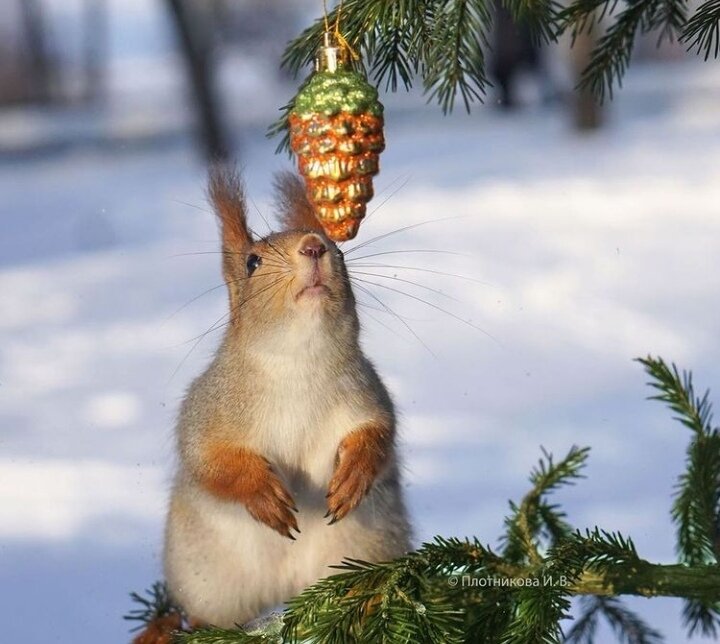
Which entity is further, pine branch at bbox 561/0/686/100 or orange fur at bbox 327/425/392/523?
pine branch at bbox 561/0/686/100

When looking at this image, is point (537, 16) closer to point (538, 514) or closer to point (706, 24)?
point (706, 24)

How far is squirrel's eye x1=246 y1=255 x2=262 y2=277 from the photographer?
3.59ft

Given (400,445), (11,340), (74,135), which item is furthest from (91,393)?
(74,135)

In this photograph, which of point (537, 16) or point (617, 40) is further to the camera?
point (617, 40)

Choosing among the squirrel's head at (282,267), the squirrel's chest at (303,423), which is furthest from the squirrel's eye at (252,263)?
the squirrel's chest at (303,423)

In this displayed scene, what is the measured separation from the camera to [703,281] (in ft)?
8.90

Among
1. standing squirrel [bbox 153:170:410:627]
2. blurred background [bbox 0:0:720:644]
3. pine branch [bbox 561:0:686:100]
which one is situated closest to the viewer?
standing squirrel [bbox 153:170:410:627]

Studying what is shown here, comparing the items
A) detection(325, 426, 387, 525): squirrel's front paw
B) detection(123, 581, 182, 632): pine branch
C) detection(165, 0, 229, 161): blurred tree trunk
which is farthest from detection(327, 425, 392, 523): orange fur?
detection(165, 0, 229, 161): blurred tree trunk

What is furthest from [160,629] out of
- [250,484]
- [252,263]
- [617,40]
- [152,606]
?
[617,40]

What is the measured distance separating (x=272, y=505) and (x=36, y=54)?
22.2ft

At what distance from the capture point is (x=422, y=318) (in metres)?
2.07

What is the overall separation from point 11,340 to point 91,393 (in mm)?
335

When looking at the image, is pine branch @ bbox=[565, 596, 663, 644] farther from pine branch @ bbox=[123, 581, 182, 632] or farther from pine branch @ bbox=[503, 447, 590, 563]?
pine branch @ bbox=[123, 581, 182, 632]

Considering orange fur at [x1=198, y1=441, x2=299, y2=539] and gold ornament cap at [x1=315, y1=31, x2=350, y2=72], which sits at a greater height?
gold ornament cap at [x1=315, y1=31, x2=350, y2=72]
